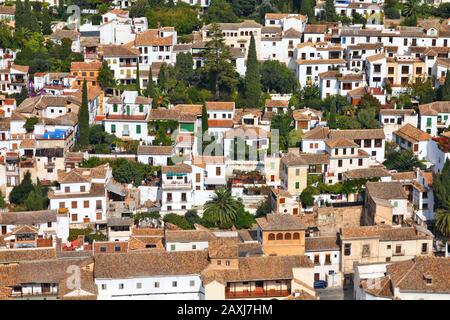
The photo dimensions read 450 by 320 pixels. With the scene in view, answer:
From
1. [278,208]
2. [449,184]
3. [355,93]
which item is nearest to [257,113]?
→ [355,93]

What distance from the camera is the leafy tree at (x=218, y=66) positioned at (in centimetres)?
3266

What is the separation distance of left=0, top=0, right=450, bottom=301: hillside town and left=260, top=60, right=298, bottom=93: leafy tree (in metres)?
0.07

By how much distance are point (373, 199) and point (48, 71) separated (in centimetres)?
1617

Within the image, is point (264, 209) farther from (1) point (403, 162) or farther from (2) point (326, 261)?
(1) point (403, 162)

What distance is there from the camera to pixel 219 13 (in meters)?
39.1

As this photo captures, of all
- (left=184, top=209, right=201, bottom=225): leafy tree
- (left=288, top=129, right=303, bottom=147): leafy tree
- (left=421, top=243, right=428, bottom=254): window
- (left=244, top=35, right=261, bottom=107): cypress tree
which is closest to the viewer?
(left=421, top=243, right=428, bottom=254): window

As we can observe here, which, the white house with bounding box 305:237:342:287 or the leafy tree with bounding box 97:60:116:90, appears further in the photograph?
the leafy tree with bounding box 97:60:116:90

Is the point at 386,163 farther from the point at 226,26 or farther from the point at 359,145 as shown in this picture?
the point at 226,26

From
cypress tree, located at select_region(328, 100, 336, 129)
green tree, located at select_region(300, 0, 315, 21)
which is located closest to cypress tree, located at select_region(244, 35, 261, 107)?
cypress tree, located at select_region(328, 100, 336, 129)

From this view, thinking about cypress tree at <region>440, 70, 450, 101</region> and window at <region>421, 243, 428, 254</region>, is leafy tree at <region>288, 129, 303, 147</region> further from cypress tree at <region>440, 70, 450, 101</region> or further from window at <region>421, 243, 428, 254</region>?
window at <region>421, 243, 428, 254</region>

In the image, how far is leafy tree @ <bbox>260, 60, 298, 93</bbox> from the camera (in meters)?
33.3

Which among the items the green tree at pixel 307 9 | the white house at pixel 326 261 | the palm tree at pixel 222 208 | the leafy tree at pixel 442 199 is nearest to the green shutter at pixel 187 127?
the palm tree at pixel 222 208

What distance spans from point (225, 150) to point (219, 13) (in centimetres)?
1207

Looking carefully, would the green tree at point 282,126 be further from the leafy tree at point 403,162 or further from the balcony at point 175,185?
the balcony at point 175,185
